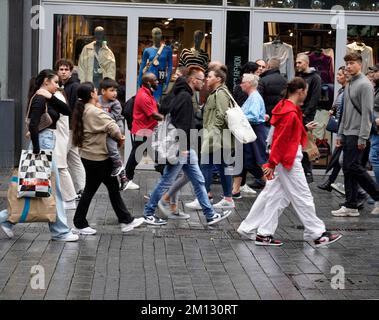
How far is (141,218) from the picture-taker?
11102 millimetres

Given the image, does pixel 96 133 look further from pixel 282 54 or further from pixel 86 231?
pixel 282 54

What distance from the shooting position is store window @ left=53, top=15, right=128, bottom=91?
16.1 m

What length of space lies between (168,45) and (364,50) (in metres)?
3.42

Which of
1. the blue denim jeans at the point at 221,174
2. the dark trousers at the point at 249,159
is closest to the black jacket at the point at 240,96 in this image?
the dark trousers at the point at 249,159

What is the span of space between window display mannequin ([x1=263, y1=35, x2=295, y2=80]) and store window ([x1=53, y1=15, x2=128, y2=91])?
97.1 inches

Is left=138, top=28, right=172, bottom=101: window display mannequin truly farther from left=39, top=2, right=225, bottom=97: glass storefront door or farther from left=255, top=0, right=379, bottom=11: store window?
left=255, top=0, right=379, bottom=11: store window

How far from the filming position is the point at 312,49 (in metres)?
16.3

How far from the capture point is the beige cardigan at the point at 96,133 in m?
10.3

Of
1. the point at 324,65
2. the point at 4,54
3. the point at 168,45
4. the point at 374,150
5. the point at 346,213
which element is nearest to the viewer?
the point at 346,213

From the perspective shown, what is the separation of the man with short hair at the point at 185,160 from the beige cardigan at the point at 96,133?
98 centimetres

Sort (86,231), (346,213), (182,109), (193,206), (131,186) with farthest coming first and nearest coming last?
(131,186) → (193,206) → (346,213) → (182,109) → (86,231)

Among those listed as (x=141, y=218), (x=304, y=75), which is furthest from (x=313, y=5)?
(x=141, y=218)

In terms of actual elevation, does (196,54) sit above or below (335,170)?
above

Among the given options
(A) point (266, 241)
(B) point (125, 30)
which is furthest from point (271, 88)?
(A) point (266, 241)
